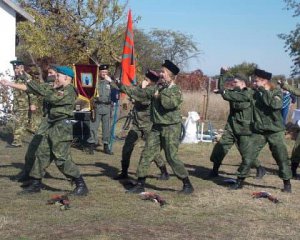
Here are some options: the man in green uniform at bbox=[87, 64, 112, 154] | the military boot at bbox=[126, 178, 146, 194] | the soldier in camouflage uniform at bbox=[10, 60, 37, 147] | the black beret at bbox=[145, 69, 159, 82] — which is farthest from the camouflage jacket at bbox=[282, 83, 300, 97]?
the soldier in camouflage uniform at bbox=[10, 60, 37, 147]

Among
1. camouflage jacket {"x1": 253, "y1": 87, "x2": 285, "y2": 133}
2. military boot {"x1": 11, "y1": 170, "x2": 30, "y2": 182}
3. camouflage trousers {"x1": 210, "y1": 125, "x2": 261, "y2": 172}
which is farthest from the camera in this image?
camouflage trousers {"x1": 210, "y1": 125, "x2": 261, "y2": 172}

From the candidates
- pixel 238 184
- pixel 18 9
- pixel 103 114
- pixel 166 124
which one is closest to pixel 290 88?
pixel 238 184

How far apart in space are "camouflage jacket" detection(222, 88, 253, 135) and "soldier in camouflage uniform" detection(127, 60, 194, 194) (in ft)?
3.54

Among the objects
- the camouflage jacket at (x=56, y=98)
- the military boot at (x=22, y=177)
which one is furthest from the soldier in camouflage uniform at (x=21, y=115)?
the camouflage jacket at (x=56, y=98)

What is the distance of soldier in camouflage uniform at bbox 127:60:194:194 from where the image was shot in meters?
8.05

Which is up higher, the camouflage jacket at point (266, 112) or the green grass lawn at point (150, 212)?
the camouflage jacket at point (266, 112)

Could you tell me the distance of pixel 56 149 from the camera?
7.84m

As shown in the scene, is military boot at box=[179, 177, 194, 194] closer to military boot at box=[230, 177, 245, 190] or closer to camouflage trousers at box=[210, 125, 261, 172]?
military boot at box=[230, 177, 245, 190]

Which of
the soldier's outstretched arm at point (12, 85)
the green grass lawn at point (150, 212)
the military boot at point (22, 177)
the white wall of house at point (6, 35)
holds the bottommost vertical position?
the green grass lawn at point (150, 212)

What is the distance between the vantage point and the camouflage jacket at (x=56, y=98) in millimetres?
7723

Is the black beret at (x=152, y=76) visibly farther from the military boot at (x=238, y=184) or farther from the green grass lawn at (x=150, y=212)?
the military boot at (x=238, y=184)

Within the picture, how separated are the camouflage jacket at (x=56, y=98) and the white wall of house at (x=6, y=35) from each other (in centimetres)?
1228

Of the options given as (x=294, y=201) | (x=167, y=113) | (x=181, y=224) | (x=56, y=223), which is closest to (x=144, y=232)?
(x=181, y=224)

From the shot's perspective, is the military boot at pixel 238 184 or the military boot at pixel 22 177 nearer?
the military boot at pixel 22 177
